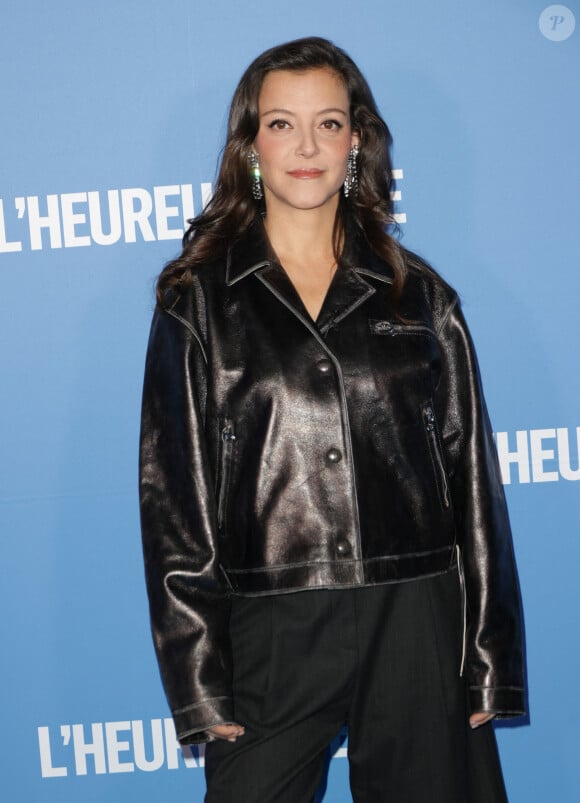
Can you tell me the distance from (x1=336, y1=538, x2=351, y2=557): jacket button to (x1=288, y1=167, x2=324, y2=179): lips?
0.66 meters

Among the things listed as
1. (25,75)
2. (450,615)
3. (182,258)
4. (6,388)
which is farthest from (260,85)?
(450,615)

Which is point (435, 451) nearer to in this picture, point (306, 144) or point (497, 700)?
point (497, 700)

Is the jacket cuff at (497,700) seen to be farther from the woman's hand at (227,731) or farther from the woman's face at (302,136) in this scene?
the woman's face at (302,136)

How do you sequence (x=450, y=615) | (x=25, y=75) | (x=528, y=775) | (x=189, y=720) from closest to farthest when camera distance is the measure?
1. (x=189, y=720)
2. (x=450, y=615)
3. (x=25, y=75)
4. (x=528, y=775)

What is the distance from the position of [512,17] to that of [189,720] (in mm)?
1642

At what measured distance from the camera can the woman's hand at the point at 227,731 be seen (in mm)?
1711

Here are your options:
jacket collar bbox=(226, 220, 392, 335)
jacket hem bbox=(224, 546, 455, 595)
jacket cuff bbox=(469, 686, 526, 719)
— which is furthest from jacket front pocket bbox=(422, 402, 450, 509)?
jacket cuff bbox=(469, 686, 526, 719)

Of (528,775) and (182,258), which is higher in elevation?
(182,258)

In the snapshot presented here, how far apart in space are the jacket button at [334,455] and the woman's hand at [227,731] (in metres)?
0.48

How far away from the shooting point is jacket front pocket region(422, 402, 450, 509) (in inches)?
71.6

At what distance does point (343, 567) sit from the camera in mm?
1725

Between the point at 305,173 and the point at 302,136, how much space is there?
67 mm

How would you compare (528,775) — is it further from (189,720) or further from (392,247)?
(392,247)

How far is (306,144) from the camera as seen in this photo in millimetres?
1812
